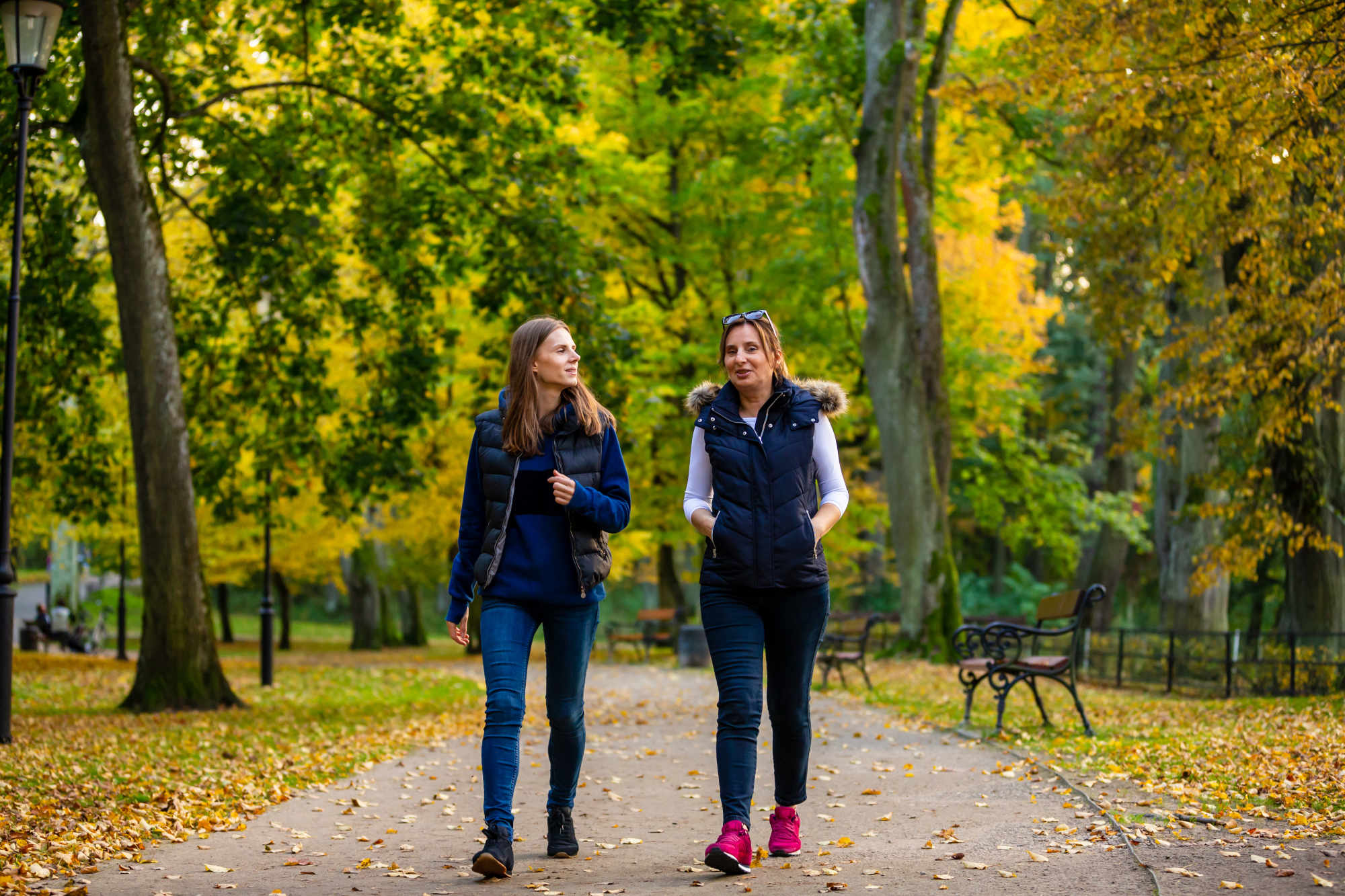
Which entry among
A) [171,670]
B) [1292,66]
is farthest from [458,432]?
[1292,66]

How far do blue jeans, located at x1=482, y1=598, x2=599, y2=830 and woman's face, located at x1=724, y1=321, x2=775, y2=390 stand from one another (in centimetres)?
104

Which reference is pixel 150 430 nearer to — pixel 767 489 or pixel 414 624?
pixel 767 489

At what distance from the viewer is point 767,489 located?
5074mm

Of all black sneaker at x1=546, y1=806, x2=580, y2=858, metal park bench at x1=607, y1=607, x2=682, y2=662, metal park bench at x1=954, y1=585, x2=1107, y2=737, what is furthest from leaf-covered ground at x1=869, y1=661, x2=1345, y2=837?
metal park bench at x1=607, y1=607, x2=682, y2=662

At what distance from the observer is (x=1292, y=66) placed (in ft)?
29.5

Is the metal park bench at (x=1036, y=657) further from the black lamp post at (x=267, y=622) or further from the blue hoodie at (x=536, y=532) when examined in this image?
the black lamp post at (x=267, y=622)

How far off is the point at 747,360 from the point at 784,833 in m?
1.87

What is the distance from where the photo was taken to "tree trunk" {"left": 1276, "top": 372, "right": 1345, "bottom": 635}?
1380 centimetres

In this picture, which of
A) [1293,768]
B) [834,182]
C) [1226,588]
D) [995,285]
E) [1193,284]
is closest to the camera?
[1293,768]

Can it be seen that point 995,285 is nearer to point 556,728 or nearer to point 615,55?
point 615,55

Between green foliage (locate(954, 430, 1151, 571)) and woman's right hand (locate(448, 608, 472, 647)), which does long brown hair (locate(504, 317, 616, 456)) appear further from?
green foliage (locate(954, 430, 1151, 571))

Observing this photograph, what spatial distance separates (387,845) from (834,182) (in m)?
18.5

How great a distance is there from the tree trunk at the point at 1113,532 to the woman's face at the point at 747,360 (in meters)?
21.1

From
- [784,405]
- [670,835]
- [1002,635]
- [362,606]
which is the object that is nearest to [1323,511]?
[1002,635]
